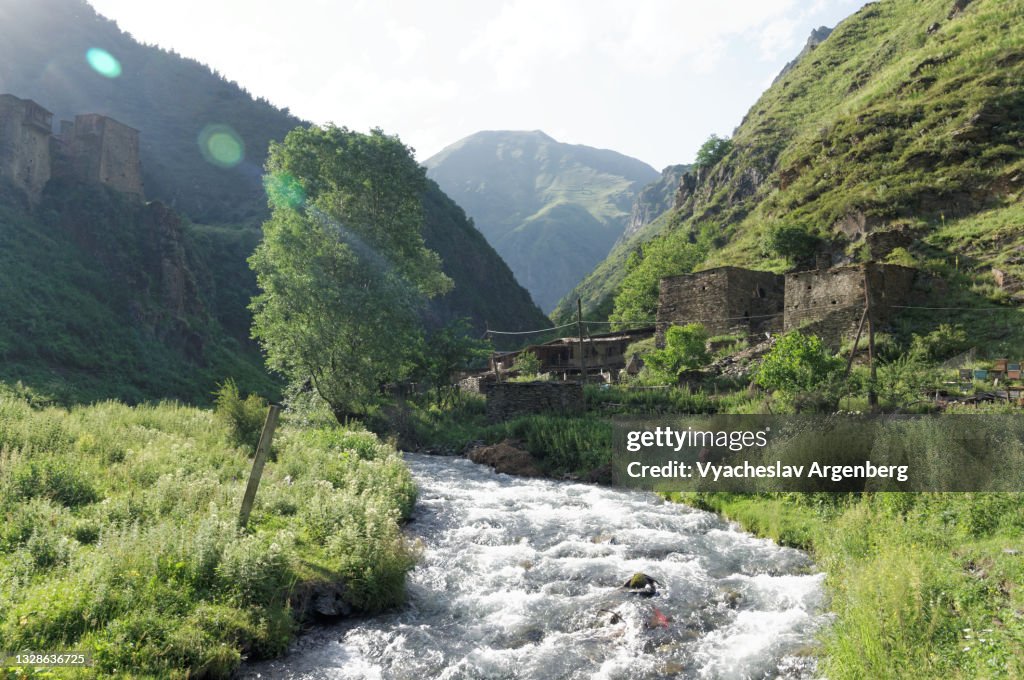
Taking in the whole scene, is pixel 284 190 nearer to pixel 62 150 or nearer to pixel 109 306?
pixel 109 306

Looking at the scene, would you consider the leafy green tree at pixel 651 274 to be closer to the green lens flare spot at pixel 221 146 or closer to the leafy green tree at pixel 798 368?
the leafy green tree at pixel 798 368

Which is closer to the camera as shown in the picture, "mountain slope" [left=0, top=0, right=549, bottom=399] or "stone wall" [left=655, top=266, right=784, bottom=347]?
"stone wall" [left=655, top=266, right=784, bottom=347]

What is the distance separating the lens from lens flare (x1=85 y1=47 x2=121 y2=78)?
435 feet

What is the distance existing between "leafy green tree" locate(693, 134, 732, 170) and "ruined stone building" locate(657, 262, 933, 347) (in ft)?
185

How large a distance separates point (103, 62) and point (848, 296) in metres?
167

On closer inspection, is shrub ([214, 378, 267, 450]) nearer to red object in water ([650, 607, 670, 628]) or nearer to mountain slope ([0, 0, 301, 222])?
red object in water ([650, 607, 670, 628])

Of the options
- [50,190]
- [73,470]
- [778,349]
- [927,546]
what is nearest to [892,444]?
[927,546]

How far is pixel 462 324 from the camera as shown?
38.8 metres

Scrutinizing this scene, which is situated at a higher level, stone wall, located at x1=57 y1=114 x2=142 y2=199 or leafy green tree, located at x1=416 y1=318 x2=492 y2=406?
stone wall, located at x1=57 y1=114 x2=142 y2=199

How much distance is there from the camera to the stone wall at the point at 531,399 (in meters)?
26.1

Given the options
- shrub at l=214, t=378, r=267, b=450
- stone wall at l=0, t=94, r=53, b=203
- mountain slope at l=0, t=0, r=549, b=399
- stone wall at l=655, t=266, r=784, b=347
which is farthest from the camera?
mountain slope at l=0, t=0, r=549, b=399

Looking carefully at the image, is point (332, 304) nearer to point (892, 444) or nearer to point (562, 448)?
point (562, 448)

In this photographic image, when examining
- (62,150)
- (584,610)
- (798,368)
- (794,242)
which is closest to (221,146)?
(62,150)

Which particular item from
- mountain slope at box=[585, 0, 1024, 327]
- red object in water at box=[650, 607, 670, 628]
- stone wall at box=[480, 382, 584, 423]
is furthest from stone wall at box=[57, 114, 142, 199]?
red object in water at box=[650, 607, 670, 628]
